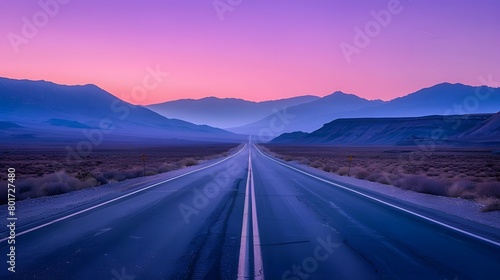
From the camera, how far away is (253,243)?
27.6 ft

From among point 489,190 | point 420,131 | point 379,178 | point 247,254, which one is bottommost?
point 247,254

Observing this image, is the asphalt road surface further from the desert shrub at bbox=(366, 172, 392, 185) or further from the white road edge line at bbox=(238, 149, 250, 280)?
the desert shrub at bbox=(366, 172, 392, 185)

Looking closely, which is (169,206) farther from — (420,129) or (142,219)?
(420,129)

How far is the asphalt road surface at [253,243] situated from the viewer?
664 cm

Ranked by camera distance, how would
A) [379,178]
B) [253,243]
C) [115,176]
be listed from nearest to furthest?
[253,243]
[115,176]
[379,178]

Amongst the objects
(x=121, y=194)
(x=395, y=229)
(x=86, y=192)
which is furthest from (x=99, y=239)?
(x=86, y=192)

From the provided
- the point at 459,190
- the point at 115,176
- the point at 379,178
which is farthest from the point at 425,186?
the point at 115,176

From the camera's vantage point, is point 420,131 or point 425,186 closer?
point 425,186

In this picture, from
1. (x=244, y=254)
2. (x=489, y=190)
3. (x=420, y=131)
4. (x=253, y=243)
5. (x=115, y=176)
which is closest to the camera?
(x=244, y=254)

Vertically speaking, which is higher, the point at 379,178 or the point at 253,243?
the point at 379,178

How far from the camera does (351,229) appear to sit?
994 cm

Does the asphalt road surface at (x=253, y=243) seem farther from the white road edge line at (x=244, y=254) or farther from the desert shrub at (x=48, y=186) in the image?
the desert shrub at (x=48, y=186)

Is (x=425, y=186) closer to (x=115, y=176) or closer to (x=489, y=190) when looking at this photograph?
(x=489, y=190)

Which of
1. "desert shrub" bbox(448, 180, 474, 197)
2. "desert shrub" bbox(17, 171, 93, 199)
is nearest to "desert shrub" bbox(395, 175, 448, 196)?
"desert shrub" bbox(448, 180, 474, 197)
